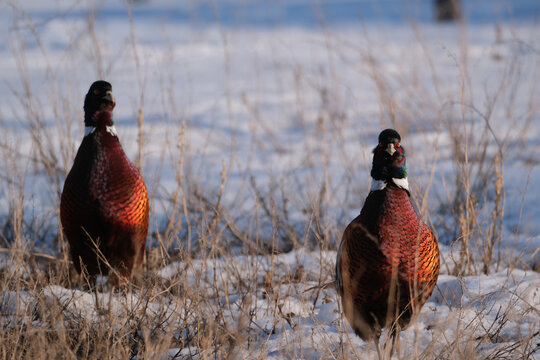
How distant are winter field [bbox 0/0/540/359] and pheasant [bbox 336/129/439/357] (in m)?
0.14

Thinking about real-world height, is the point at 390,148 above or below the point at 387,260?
above

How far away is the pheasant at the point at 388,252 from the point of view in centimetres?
221

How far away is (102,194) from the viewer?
2.70 m

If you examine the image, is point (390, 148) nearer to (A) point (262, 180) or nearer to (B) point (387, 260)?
(B) point (387, 260)

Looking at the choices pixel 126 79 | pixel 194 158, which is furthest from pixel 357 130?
pixel 126 79

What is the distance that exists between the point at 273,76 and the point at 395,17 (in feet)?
14.8

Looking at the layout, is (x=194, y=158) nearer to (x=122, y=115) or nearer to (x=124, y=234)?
(x=122, y=115)

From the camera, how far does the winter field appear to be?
7.75ft

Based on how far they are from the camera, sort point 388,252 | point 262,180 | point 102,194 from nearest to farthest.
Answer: point 388,252 → point 102,194 → point 262,180

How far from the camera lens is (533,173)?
181 inches

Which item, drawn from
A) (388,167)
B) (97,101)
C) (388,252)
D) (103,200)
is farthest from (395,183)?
(97,101)

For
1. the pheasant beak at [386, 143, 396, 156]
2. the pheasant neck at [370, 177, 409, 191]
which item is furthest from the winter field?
the pheasant beak at [386, 143, 396, 156]

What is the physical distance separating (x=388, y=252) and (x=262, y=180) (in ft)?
9.04

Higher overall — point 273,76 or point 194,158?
point 273,76
